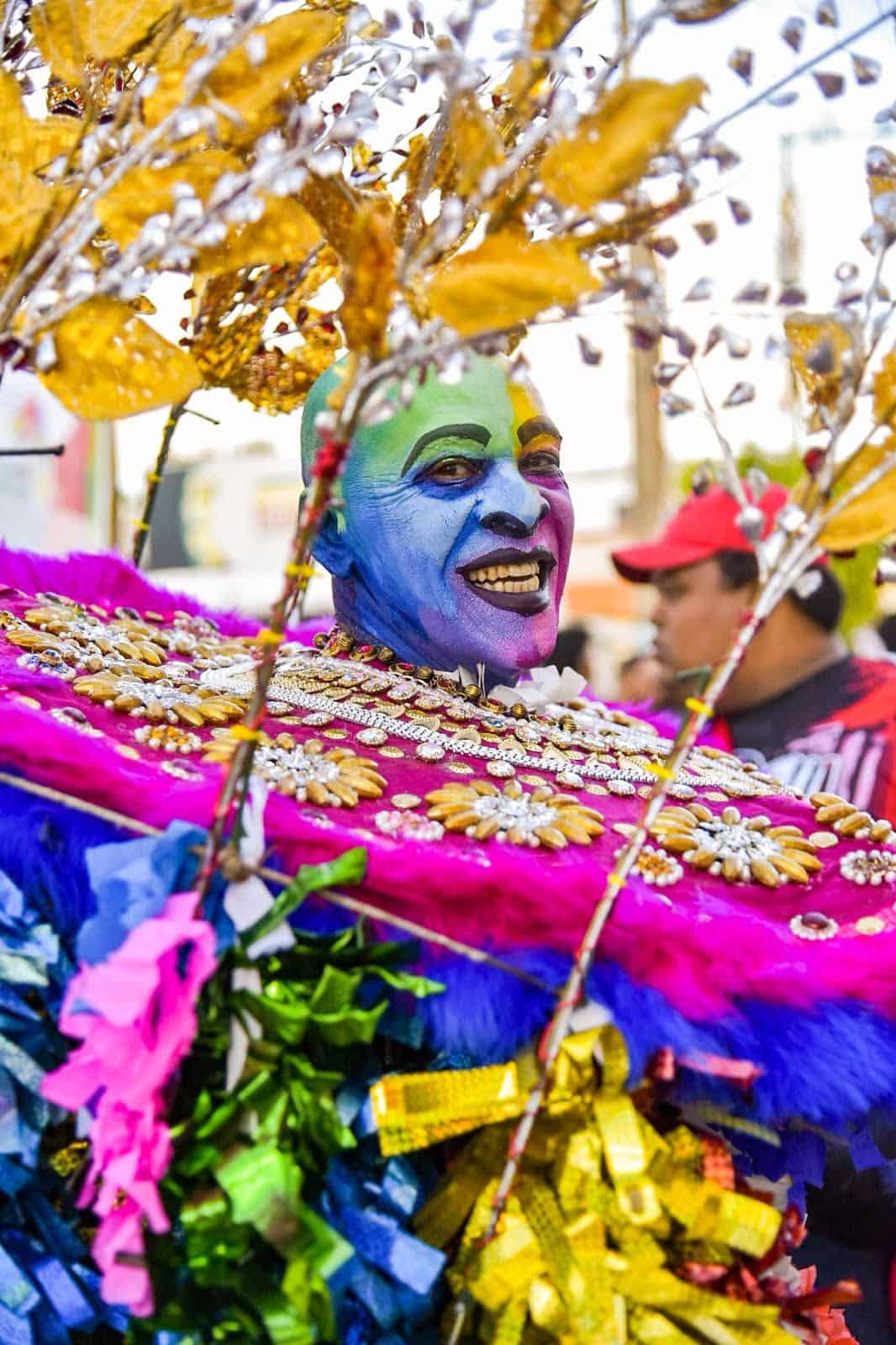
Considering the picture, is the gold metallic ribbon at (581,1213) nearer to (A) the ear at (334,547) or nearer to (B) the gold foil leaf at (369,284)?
(B) the gold foil leaf at (369,284)

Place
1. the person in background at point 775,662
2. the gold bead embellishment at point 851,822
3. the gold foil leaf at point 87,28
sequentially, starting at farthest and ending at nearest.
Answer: the person in background at point 775,662 < the gold bead embellishment at point 851,822 < the gold foil leaf at point 87,28

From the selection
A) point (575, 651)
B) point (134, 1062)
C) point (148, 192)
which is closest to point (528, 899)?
point (134, 1062)

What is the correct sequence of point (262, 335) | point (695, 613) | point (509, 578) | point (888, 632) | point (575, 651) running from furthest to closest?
point (575, 651)
point (888, 632)
point (695, 613)
point (262, 335)
point (509, 578)

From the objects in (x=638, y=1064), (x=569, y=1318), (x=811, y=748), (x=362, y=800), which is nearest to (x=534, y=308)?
(x=362, y=800)

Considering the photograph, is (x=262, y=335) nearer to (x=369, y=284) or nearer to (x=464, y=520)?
(x=464, y=520)

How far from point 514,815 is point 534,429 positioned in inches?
20.4

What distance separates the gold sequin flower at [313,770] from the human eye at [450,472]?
13.9 inches

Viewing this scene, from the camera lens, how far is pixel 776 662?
2980 millimetres

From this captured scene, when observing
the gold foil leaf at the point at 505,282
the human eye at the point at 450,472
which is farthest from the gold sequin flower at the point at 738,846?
the gold foil leaf at the point at 505,282

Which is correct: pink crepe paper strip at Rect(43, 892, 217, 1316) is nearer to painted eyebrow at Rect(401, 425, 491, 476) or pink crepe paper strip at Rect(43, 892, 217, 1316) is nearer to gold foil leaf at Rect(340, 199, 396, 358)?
gold foil leaf at Rect(340, 199, 396, 358)

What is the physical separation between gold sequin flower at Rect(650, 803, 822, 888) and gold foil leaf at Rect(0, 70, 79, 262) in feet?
2.62

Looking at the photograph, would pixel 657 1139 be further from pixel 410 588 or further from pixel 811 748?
pixel 811 748

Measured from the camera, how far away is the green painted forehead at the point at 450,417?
1.44m

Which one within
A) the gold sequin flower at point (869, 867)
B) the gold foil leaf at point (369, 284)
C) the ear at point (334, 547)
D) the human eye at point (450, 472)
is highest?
the gold foil leaf at point (369, 284)
